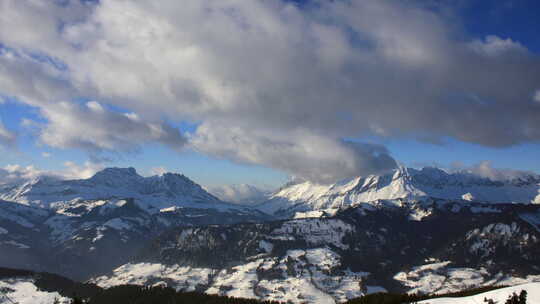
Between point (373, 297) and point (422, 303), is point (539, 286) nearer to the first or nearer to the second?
point (422, 303)

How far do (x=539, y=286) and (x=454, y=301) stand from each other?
18016 mm

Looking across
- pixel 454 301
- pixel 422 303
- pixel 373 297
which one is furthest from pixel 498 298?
pixel 373 297

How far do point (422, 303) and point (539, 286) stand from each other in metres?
24.5

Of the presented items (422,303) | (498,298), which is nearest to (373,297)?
(422,303)

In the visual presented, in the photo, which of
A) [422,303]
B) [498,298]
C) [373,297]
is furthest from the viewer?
[373,297]

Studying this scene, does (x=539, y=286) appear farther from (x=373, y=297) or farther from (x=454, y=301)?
(x=373, y=297)

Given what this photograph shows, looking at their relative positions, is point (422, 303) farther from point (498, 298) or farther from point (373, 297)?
point (373, 297)

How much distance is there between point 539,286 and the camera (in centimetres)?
9169

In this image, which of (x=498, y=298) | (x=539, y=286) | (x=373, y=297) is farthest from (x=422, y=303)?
(x=373, y=297)

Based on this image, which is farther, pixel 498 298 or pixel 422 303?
pixel 422 303

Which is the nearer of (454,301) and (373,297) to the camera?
(454,301)

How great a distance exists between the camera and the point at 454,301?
9319 centimetres

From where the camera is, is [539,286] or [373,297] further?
[373,297]

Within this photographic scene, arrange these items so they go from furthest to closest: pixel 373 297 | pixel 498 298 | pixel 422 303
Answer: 1. pixel 373 297
2. pixel 422 303
3. pixel 498 298
